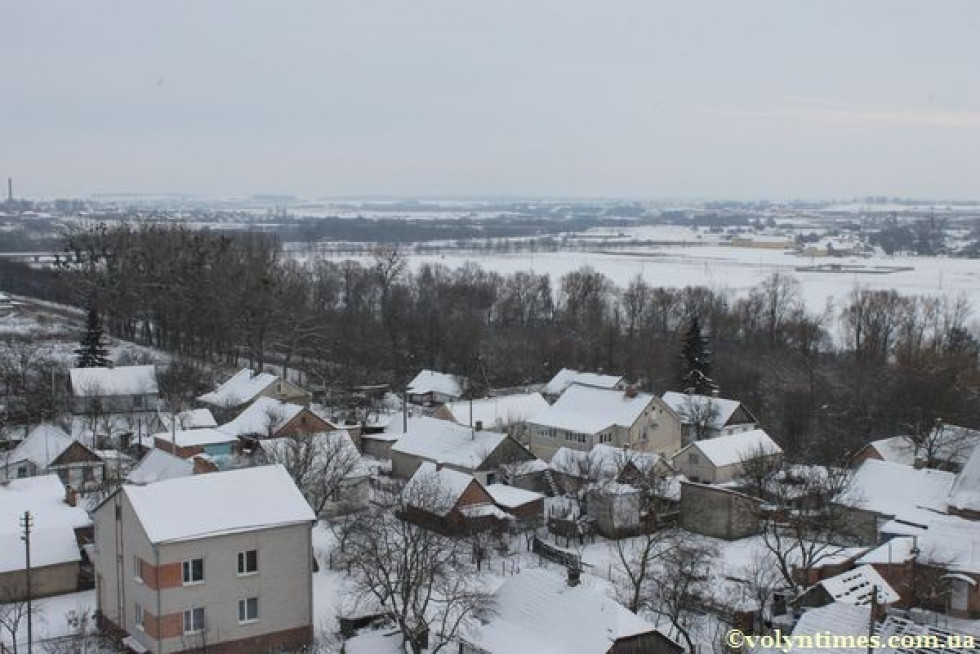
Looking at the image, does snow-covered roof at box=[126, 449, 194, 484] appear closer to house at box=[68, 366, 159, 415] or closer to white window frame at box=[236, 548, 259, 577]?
white window frame at box=[236, 548, 259, 577]

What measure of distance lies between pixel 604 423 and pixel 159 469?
51.1 ft

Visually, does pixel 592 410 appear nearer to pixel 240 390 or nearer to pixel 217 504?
pixel 240 390

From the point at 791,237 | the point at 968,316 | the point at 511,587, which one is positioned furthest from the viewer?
the point at 791,237

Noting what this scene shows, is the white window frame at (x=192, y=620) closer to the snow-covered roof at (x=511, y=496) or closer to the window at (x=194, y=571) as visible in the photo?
the window at (x=194, y=571)

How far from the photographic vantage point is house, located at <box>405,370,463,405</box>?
48250mm

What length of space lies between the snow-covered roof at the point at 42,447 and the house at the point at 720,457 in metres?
20.2

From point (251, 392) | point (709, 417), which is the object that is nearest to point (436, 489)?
point (709, 417)

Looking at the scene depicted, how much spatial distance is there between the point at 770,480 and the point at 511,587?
13472mm

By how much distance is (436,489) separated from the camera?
91.4 feet

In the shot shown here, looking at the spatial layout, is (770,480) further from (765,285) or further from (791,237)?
(791,237)

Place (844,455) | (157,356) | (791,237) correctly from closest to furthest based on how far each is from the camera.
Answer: (844,455)
(157,356)
(791,237)

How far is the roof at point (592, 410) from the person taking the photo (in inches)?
1464

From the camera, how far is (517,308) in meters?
69.8

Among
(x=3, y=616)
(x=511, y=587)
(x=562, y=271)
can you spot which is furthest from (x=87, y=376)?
(x=562, y=271)
